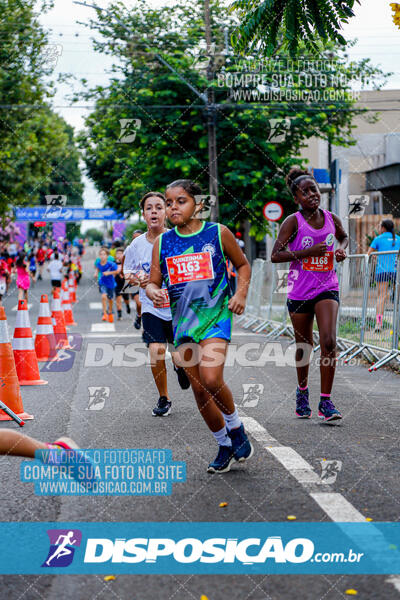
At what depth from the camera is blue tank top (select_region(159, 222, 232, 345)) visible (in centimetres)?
497

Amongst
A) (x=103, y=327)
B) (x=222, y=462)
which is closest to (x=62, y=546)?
(x=222, y=462)

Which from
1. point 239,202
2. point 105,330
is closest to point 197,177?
point 239,202

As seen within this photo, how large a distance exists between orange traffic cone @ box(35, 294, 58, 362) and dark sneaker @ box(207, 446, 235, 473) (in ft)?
21.8

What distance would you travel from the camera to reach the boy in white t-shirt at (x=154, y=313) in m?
7.25

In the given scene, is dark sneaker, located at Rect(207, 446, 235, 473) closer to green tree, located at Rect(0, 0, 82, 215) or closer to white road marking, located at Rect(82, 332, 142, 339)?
white road marking, located at Rect(82, 332, 142, 339)

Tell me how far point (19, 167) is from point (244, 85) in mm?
15969

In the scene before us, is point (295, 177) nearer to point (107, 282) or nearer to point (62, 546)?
point (62, 546)

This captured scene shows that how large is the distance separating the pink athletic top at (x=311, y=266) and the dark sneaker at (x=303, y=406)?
0.76 m

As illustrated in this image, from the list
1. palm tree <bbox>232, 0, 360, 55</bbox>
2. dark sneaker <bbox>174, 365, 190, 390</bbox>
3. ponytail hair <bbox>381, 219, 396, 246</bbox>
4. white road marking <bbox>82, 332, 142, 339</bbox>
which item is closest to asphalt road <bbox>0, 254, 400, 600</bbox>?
dark sneaker <bbox>174, 365, 190, 390</bbox>

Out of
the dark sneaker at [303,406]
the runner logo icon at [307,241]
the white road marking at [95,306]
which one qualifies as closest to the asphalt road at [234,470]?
the dark sneaker at [303,406]

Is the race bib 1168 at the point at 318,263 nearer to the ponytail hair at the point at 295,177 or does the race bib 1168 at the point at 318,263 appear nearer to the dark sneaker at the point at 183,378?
the ponytail hair at the point at 295,177

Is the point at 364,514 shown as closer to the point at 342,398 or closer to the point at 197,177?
the point at 342,398

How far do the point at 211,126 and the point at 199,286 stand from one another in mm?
19846

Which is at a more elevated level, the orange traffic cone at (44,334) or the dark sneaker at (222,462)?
the dark sneaker at (222,462)
